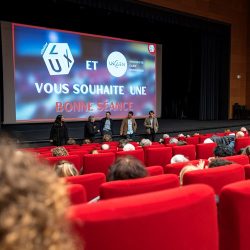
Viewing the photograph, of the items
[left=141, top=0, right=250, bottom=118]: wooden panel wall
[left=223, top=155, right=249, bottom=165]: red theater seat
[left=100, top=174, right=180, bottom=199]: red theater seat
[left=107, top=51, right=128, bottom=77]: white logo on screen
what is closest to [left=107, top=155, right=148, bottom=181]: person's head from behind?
[left=100, top=174, right=180, bottom=199]: red theater seat

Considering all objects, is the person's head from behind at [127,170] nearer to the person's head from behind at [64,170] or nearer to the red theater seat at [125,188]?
the red theater seat at [125,188]

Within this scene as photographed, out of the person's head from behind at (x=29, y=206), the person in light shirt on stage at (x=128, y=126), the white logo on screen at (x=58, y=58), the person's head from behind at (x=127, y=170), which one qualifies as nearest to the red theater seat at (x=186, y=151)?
the person's head from behind at (x=127, y=170)

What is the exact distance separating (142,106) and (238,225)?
548 inches

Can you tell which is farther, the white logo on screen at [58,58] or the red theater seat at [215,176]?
the white logo on screen at [58,58]

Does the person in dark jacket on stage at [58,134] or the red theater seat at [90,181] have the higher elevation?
the red theater seat at [90,181]

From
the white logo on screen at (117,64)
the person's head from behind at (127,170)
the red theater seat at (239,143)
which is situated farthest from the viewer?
the white logo on screen at (117,64)

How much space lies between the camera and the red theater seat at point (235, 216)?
1320 millimetres

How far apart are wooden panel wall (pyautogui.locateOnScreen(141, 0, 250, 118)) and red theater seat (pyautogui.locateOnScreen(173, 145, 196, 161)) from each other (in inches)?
445

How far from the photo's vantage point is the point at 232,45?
57.6 feet

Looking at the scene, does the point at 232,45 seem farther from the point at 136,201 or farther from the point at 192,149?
the point at 136,201

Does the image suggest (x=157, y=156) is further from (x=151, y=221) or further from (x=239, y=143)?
(x=151, y=221)

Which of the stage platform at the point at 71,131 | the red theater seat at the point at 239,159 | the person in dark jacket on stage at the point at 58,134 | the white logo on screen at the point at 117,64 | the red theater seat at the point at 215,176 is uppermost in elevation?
the white logo on screen at the point at 117,64

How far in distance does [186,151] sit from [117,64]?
9.74 m

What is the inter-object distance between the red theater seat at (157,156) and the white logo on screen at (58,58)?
8.28 meters
